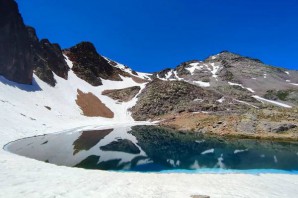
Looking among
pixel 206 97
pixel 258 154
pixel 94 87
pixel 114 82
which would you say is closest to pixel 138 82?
pixel 114 82

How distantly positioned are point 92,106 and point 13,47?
3316 centimetres

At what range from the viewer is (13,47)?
82.2 m

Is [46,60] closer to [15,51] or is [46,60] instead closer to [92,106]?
[15,51]

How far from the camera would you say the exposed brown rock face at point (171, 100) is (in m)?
93.7

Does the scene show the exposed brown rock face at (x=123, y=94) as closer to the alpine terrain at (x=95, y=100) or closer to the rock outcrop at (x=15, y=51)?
the alpine terrain at (x=95, y=100)

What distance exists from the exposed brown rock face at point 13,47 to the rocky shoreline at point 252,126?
5068 cm

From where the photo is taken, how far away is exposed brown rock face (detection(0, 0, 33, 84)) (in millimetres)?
77000

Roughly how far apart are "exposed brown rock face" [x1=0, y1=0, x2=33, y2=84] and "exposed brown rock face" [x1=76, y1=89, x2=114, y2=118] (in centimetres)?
2003

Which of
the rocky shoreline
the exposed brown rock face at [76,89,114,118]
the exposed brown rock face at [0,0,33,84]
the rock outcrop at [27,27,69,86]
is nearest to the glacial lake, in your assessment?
the rocky shoreline

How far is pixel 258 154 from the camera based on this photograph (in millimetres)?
38625

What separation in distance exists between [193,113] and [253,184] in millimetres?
65198

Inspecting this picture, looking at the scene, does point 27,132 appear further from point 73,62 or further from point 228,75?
point 228,75

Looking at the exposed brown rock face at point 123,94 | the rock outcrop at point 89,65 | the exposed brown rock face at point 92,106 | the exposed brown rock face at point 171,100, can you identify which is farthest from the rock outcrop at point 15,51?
the exposed brown rock face at point 171,100

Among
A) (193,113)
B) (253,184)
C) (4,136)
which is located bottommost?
(253,184)
